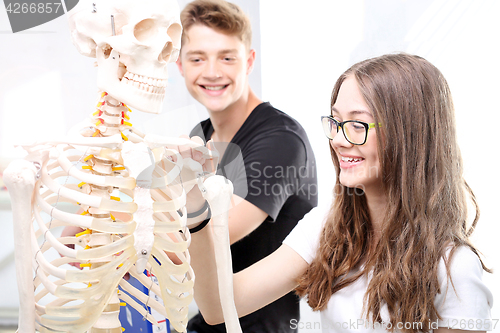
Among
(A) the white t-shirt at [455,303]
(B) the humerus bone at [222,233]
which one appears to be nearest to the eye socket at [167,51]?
(B) the humerus bone at [222,233]

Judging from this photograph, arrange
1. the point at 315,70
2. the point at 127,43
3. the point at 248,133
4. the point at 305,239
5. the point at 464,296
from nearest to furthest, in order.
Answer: the point at 127,43
the point at 464,296
the point at 305,239
the point at 248,133
the point at 315,70

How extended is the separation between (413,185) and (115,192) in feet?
2.19

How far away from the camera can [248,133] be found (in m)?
1.41

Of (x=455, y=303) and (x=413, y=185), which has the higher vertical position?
(x=413, y=185)

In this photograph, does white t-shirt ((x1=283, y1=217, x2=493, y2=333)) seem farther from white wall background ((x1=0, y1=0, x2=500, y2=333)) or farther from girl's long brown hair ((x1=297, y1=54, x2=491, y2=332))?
white wall background ((x1=0, y1=0, x2=500, y2=333))

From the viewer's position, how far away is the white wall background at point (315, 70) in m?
1.28

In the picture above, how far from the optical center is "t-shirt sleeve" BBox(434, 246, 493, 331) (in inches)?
36.0

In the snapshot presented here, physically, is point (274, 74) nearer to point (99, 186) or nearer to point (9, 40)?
point (9, 40)

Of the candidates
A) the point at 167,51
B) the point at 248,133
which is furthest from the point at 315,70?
the point at 167,51

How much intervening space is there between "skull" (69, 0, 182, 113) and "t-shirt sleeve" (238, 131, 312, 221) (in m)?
0.52

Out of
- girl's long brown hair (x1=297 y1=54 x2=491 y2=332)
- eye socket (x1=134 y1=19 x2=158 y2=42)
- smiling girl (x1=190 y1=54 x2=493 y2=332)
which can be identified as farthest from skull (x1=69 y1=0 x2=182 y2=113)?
girl's long brown hair (x1=297 y1=54 x2=491 y2=332)

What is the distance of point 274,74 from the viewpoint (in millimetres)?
2096

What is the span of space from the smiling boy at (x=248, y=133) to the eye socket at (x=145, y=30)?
0.48m

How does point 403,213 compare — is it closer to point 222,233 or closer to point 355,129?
point 355,129
